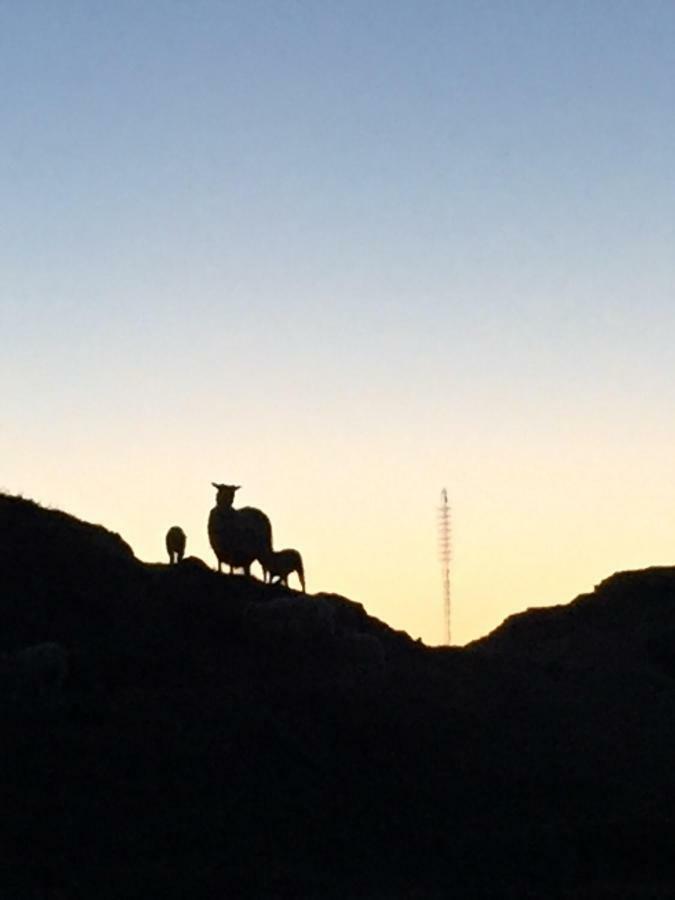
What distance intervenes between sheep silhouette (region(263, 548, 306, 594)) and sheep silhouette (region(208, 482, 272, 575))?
0.52 ft

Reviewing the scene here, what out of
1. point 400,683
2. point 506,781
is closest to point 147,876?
point 506,781

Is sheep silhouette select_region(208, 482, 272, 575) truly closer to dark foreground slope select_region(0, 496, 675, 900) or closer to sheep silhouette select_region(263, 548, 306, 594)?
sheep silhouette select_region(263, 548, 306, 594)

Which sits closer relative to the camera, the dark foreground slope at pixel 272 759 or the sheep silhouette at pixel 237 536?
the dark foreground slope at pixel 272 759

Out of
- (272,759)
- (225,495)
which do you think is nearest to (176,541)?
(225,495)

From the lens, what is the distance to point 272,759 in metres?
25.6

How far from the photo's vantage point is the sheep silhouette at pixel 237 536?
3747cm

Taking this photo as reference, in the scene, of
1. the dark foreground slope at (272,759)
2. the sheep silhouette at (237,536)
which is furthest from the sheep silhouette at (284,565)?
the dark foreground slope at (272,759)

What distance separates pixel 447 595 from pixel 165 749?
39.6m

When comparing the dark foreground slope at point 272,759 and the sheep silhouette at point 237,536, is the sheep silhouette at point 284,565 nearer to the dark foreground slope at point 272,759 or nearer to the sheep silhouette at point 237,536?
the sheep silhouette at point 237,536

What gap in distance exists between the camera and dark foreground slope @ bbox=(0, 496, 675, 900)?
22375 millimetres

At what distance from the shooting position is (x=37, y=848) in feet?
70.8

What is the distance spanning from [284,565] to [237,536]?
5.25ft

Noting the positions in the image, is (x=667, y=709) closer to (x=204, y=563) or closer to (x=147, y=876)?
(x=204, y=563)

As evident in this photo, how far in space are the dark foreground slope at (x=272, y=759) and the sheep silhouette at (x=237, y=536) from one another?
7.57 ft
